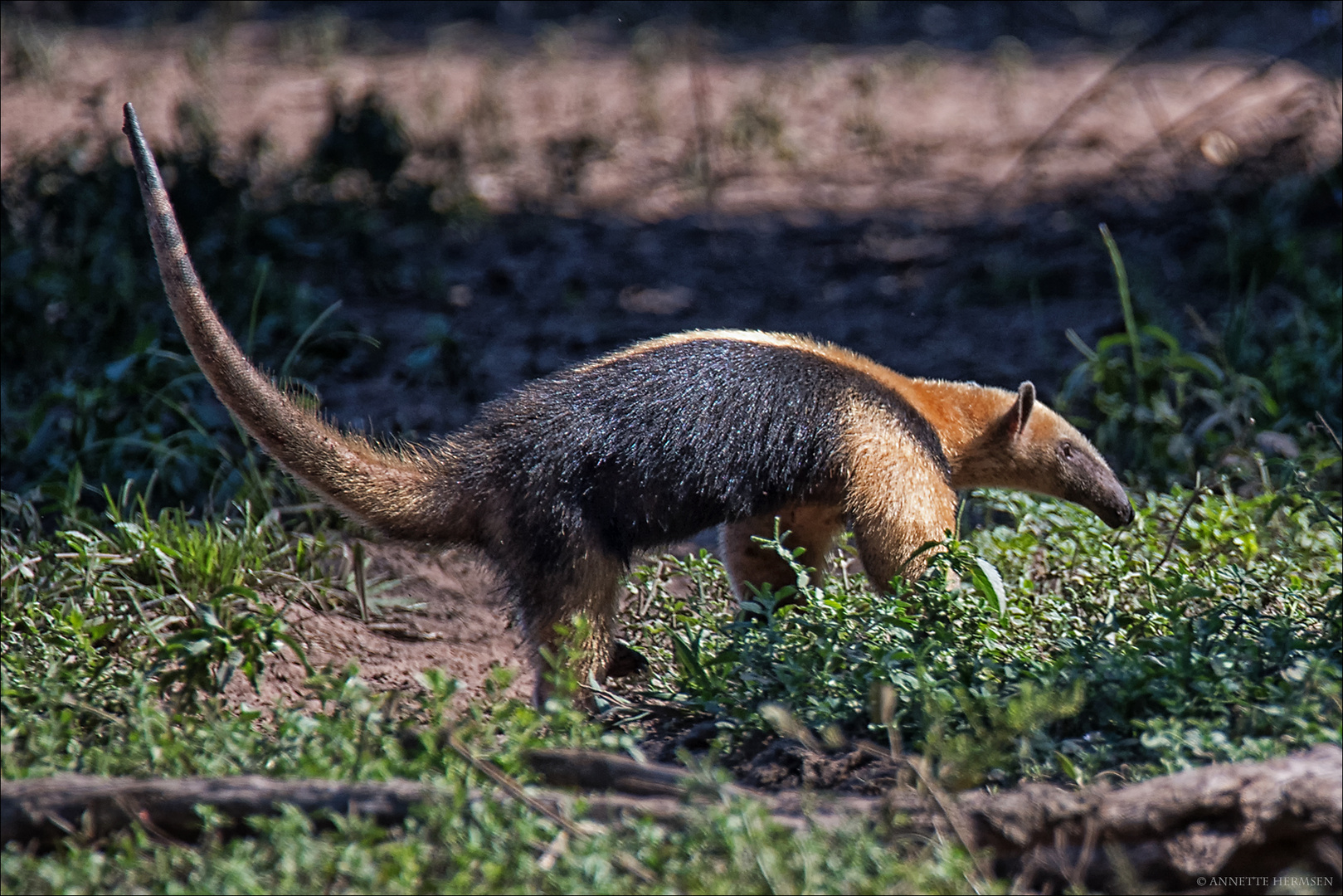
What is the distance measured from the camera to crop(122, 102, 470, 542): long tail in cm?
391

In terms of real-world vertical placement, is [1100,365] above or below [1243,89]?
below

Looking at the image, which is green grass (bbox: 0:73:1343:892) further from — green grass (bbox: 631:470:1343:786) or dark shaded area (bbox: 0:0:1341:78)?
dark shaded area (bbox: 0:0:1341:78)

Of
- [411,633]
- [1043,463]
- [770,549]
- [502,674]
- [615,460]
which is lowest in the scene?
[411,633]

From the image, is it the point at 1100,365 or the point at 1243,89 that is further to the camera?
the point at 1243,89

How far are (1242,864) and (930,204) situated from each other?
6544 millimetres

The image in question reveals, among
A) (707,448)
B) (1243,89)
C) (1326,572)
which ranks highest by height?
(1243,89)

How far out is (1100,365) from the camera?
6.02m

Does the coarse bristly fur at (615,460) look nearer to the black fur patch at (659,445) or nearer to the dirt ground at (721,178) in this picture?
the black fur patch at (659,445)

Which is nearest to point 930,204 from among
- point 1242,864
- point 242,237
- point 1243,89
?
point 1243,89

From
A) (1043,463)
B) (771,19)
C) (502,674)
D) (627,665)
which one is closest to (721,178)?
(771,19)

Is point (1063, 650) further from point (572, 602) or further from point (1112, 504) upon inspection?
point (572, 602)

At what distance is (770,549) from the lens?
4730 mm

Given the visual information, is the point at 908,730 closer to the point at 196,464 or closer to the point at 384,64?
the point at 196,464

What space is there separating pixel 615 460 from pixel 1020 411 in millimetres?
1559
